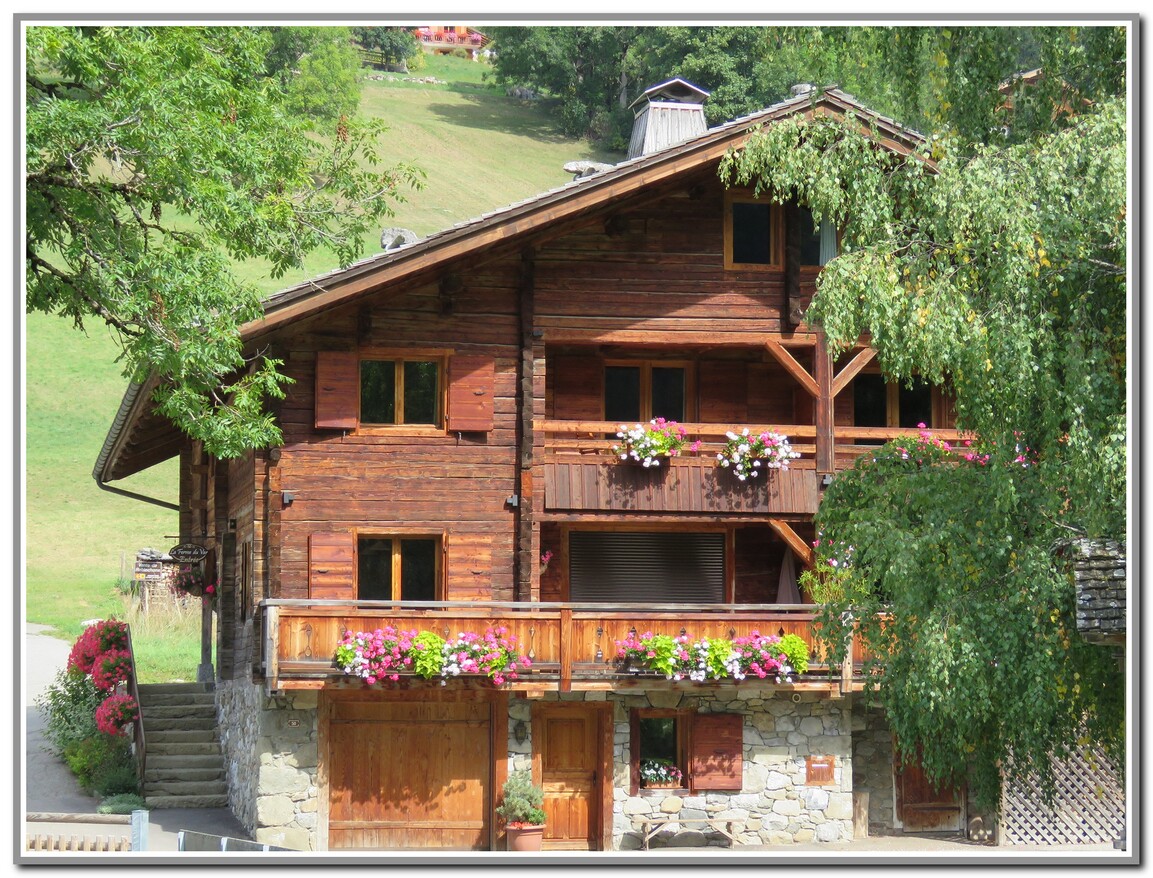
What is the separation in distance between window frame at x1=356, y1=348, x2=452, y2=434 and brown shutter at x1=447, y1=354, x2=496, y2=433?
13cm

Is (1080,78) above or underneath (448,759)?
above

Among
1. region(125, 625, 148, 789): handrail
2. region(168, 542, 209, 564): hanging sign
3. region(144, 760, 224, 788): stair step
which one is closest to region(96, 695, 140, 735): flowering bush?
region(125, 625, 148, 789): handrail

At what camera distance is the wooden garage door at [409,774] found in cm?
2214

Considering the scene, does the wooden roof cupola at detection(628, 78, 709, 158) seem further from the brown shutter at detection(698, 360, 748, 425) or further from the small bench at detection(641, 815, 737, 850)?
the small bench at detection(641, 815, 737, 850)

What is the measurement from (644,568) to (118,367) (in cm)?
4466

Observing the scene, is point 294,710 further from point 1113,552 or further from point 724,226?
point 1113,552

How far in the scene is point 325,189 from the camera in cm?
2638

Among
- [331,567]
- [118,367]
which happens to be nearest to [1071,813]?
[331,567]

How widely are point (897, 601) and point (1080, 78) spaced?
17.7 feet

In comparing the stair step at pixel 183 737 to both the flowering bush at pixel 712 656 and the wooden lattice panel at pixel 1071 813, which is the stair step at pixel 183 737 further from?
the wooden lattice panel at pixel 1071 813

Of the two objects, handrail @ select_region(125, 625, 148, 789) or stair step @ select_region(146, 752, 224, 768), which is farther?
stair step @ select_region(146, 752, 224, 768)

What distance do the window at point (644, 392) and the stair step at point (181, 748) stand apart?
822 cm

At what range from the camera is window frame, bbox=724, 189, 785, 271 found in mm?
23781

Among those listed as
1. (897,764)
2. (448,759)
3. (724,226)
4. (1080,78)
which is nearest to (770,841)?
(897,764)
